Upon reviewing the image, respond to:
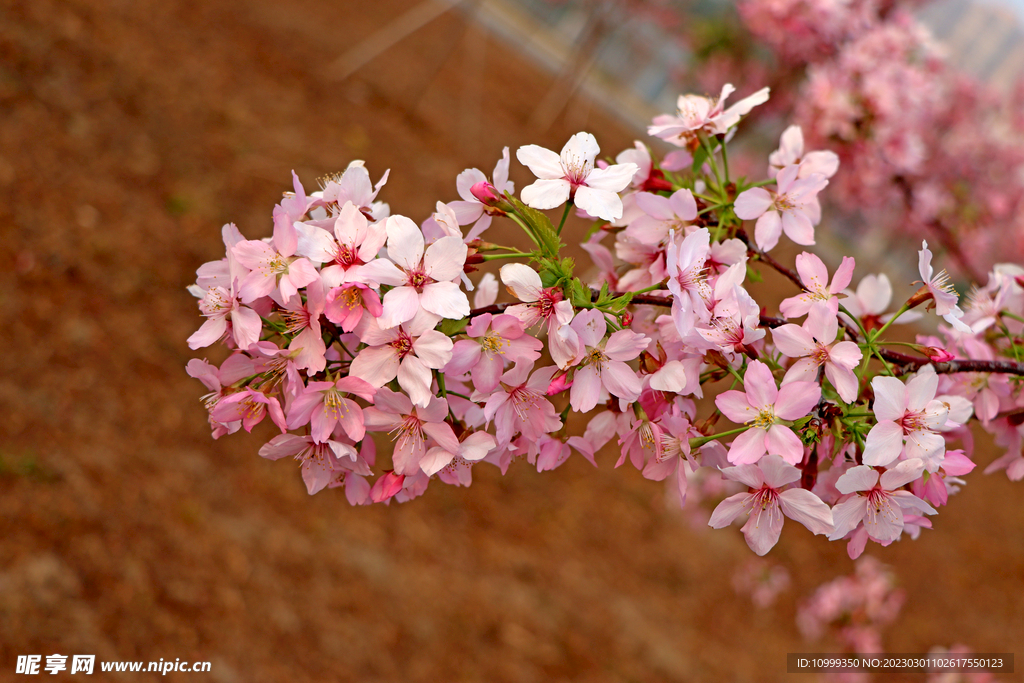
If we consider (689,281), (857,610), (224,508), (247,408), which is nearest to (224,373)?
(247,408)

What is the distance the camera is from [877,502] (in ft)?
3.01

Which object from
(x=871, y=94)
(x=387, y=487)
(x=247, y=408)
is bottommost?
(x=387, y=487)

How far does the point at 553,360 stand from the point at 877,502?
1.66 feet

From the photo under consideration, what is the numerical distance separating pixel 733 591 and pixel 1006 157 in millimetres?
4605

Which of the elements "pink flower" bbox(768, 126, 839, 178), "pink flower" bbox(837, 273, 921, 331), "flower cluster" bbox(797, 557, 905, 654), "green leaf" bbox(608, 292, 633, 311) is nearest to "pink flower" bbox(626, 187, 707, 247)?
"green leaf" bbox(608, 292, 633, 311)

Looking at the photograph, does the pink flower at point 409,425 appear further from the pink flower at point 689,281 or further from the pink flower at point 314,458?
the pink flower at point 689,281

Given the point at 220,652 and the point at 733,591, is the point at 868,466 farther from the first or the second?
the point at 733,591

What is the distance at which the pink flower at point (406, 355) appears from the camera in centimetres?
83

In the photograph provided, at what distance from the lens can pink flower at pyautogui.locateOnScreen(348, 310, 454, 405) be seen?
2.72 ft

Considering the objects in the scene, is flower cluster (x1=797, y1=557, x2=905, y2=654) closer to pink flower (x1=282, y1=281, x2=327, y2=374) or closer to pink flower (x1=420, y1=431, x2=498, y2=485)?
pink flower (x1=420, y1=431, x2=498, y2=485)

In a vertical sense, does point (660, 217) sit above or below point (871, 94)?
below

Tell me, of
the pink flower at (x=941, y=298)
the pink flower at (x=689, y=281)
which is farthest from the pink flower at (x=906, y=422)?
the pink flower at (x=689, y=281)

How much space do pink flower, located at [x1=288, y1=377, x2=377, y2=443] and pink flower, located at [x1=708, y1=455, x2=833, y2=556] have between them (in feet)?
1.63

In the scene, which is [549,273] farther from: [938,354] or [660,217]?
[938,354]
